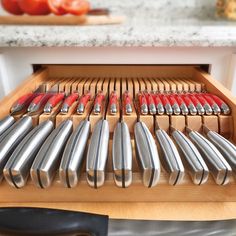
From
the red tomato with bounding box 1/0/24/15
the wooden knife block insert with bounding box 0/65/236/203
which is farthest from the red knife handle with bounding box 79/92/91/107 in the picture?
the red tomato with bounding box 1/0/24/15

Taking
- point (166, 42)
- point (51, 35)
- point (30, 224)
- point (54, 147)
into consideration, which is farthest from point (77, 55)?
point (30, 224)

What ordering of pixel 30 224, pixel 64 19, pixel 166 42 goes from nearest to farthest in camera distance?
pixel 30 224 < pixel 166 42 < pixel 64 19

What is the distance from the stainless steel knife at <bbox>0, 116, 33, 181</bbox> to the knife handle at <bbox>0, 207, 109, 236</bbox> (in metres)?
0.07

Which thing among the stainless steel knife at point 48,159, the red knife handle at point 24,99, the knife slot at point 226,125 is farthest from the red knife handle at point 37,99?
the knife slot at point 226,125

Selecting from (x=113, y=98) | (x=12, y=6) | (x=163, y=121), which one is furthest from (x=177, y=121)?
(x=12, y=6)

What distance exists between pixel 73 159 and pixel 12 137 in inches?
4.5

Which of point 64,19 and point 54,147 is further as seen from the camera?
point 64,19

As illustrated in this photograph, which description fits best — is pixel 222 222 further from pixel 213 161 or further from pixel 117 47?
pixel 117 47

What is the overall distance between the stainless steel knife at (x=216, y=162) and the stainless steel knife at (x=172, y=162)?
0.13ft

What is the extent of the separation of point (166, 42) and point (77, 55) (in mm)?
201

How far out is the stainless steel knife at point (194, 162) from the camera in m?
0.29

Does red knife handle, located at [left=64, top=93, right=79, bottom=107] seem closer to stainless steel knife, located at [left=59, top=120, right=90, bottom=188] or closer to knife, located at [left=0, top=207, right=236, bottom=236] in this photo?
stainless steel knife, located at [left=59, top=120, right=90, bottom=188]

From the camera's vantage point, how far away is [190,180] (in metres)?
0.31

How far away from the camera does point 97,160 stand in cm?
30
